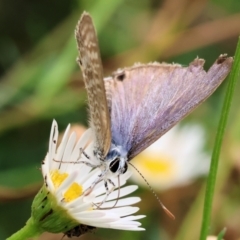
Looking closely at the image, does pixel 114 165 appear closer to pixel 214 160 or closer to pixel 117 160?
pixel 117 160

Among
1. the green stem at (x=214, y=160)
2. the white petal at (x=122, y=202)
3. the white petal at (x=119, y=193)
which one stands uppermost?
the white petal at (x=119, y=193)

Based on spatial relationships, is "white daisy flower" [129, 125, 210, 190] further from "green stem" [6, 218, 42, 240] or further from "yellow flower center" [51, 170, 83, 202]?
"green stem" [6, 218, 42, 240]

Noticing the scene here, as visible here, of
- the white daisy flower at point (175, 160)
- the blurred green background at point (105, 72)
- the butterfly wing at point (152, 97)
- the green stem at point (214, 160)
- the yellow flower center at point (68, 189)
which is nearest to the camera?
the green stem at point (214, 160)

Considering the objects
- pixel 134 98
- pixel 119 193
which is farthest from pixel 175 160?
pixel 119 193

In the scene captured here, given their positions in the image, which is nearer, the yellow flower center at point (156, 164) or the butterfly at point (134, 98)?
the butterfly at point (134, 98)

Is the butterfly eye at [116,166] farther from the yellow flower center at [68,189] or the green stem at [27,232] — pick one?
the green stem at [27,232]

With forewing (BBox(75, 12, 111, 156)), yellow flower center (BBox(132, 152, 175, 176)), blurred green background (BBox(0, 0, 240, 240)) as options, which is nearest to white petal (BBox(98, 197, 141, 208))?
forewing (BBox(75, 12, 111, 156))

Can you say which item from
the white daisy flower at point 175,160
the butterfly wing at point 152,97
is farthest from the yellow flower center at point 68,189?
the white daisy flower at point 175,160
